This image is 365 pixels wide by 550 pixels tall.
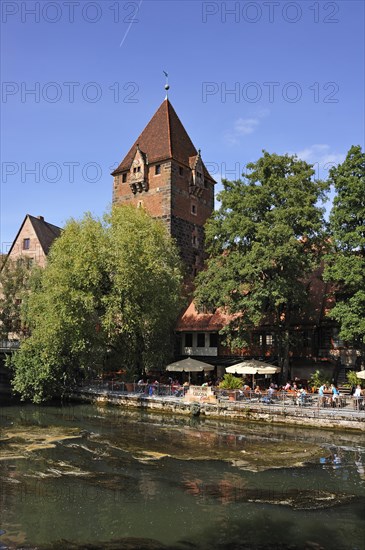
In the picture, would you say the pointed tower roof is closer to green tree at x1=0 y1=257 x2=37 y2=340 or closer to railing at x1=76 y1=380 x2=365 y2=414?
green tree at x1=0 y1=257 x2=37 y2=340

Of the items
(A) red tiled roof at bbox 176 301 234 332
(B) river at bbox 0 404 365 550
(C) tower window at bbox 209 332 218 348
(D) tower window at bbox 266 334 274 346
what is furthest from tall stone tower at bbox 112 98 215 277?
(B) river at bbox 0 404 365 550

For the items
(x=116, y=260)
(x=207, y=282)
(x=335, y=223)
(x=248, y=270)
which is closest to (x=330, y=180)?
(x=335, y=223)

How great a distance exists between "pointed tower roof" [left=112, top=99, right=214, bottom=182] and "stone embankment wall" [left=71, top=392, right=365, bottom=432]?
25.3 meters

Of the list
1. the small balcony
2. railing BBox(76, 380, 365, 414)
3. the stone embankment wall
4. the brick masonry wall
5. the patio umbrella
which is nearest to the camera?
the stone embankment wall

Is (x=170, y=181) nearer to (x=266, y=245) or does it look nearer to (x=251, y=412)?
(x=266, y=245)

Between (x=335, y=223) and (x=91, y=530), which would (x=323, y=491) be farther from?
(x=335, y=223)

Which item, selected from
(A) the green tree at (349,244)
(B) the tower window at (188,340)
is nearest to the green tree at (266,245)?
(A) the green tree at (349,244)

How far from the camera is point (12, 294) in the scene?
50.5 metres

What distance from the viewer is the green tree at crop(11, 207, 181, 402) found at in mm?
34812

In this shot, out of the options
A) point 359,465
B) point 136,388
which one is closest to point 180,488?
point 359,465

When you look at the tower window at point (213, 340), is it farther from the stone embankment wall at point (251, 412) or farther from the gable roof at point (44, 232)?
the gable roof at point (44, 232)

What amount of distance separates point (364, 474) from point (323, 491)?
9.73ft

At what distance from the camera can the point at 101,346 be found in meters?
37.7

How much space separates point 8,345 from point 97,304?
19.6 metres
